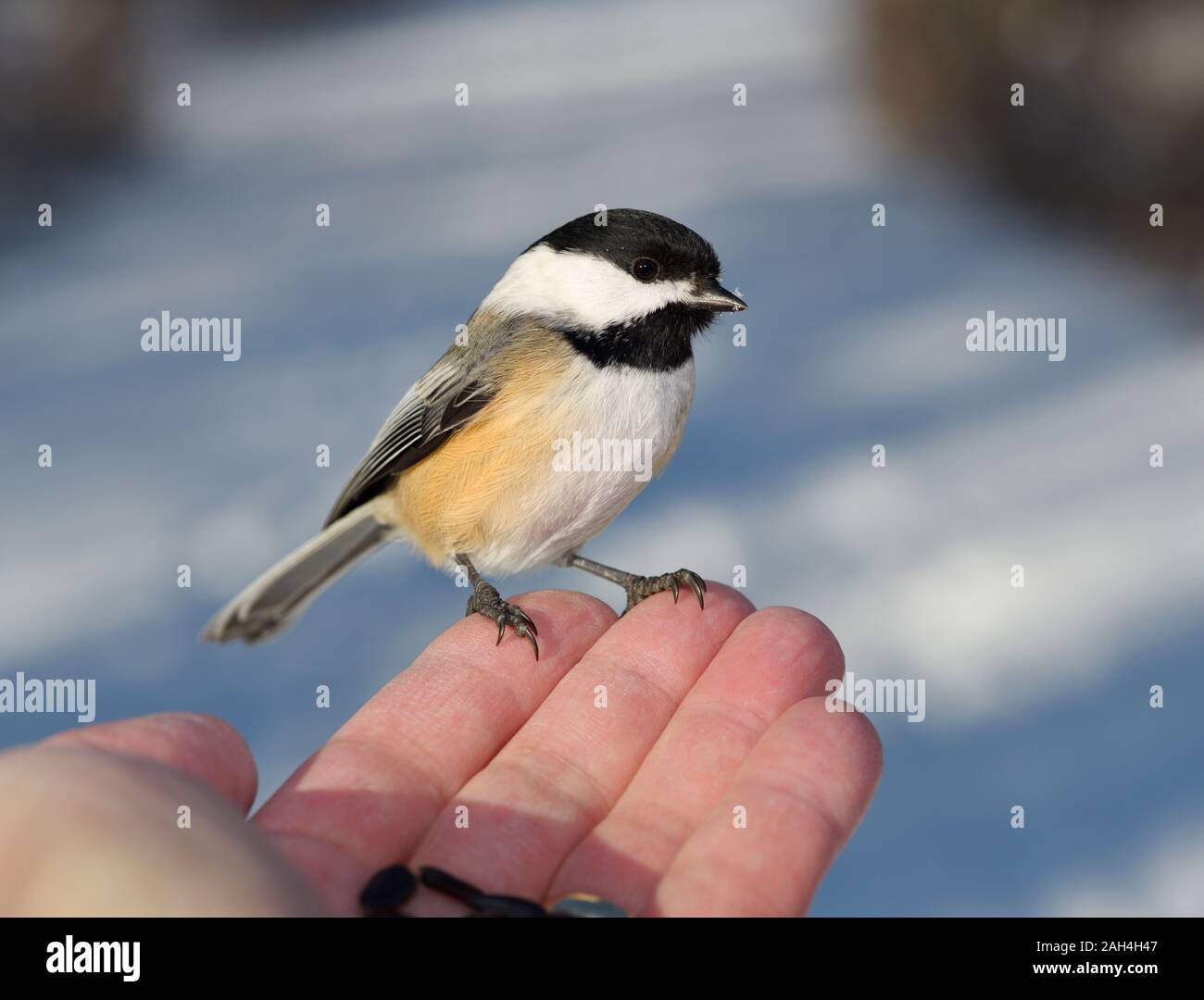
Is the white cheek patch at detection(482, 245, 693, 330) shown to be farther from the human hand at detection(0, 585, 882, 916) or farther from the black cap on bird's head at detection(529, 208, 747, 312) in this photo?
the human hand at detection(0, 585, 882, 916)

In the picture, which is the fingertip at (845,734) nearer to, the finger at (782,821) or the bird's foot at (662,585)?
the finger at (782,821)

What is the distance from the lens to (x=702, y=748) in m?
1.58

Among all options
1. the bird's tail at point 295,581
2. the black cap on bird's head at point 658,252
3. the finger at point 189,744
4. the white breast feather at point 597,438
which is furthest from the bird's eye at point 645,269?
the finger at point 189,744

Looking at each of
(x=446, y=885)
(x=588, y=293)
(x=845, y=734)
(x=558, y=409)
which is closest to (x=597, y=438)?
(x=558, y=409)

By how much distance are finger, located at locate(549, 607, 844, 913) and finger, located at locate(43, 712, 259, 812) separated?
16.2 inches

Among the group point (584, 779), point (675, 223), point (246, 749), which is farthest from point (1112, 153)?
point (246, 749)

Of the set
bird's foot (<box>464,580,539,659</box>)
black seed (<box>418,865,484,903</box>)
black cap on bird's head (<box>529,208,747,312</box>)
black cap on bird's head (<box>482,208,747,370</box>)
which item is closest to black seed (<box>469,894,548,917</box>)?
black seed (<box>418,865,484,903</box>)

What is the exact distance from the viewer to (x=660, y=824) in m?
1.49

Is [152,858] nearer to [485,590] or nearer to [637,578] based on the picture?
[485,590]

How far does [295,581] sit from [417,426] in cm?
39

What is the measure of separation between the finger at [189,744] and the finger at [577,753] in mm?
242

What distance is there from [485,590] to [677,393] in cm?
49

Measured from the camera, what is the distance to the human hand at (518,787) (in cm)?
109

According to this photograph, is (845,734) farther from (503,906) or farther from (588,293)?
(588,293)
